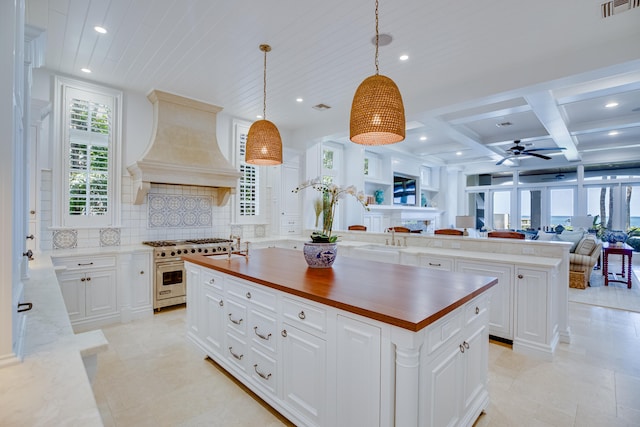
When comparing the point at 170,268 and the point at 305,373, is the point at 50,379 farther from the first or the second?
the point at 170,268

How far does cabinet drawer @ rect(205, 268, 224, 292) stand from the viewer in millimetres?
2566

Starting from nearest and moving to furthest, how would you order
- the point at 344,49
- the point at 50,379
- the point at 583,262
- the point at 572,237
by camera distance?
the point at 50,379 → the point at 344,49 → the point at 583,262 → the point at 572,237

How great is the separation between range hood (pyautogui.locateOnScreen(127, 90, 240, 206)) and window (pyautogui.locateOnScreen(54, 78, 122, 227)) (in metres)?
0.32

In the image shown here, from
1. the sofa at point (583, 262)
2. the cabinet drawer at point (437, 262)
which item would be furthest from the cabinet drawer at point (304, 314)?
the sofa at point (583, 262)

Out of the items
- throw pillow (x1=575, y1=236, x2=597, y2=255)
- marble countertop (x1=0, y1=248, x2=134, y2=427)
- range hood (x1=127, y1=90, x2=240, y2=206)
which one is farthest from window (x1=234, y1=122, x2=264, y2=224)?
throw pillow (x1=575, y1=236, x2=597, y2=255)

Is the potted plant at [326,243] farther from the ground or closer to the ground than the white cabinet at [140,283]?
farther from the ground

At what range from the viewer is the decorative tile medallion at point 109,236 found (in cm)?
406

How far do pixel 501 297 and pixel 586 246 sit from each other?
3950 millimetres

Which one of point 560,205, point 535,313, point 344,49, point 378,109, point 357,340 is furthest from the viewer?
point 560,205

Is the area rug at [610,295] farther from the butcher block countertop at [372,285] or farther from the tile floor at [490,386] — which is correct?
the butcher block countertop at [372,285]

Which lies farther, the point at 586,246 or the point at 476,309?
the point at 586,246

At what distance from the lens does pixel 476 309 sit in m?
1.92

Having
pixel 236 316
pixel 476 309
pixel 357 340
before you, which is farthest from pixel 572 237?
pixel 236 316

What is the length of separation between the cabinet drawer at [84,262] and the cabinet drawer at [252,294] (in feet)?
7.14
